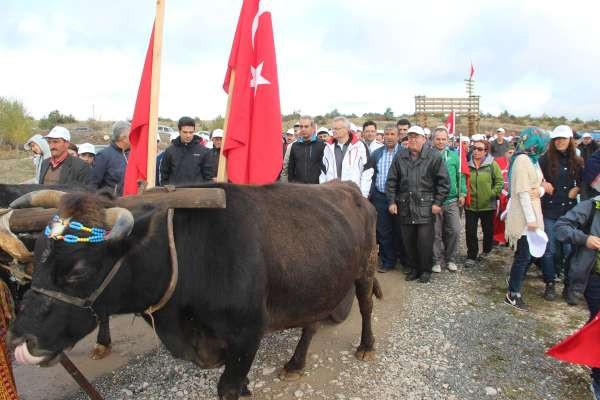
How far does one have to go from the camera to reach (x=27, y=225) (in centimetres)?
241

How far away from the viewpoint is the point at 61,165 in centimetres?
502

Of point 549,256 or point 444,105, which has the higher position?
point 444,105

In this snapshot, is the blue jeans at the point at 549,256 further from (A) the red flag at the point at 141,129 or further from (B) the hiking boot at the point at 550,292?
(A) the red flag at the point at 141,129

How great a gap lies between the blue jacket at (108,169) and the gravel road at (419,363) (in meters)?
2.35

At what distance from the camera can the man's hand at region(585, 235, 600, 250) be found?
11.6 feet

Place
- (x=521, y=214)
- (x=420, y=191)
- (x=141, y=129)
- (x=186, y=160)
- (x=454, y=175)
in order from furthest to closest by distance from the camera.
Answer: (x=454, y=175), (x=420, y=191), (x=186, y=160), (x=521, y=214), (x=141, y=129)

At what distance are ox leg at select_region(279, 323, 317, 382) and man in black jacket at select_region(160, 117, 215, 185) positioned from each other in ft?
9.54

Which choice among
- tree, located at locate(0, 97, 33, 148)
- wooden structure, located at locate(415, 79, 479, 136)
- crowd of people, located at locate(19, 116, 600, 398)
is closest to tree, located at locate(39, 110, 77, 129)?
tree, located at locate(0, 97, 33, 148)

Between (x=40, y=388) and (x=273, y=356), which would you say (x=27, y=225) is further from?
(x=273, y=356)

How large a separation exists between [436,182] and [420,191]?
300mm

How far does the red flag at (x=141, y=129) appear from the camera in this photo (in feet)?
13.0

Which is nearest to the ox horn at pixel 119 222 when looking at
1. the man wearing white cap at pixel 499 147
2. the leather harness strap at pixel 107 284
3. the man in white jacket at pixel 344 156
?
the leather harness strap at pixel 107 284

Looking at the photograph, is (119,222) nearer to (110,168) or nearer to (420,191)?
(110,168)

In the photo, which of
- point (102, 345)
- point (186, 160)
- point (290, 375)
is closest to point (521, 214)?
point (290, 375)
